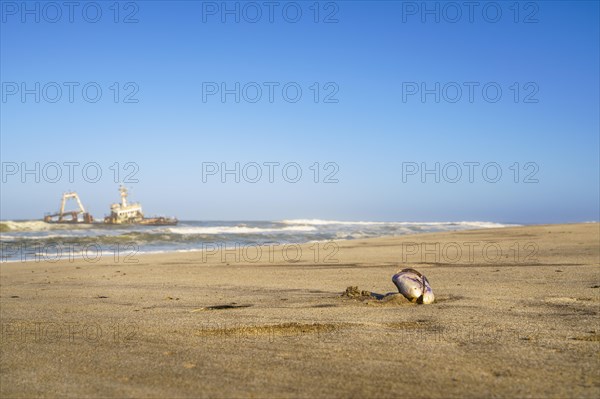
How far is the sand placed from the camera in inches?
126

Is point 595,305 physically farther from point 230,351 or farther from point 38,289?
point 38,289

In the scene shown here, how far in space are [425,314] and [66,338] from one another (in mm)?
3240

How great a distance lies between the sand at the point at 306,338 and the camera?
10.5ft

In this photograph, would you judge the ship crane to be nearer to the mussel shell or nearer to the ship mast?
the ship mast

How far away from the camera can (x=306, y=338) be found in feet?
14.4

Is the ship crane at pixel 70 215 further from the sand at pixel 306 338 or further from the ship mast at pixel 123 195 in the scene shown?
the sand at pixel 306 338

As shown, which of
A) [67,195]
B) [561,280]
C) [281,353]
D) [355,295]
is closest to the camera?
[281,353]

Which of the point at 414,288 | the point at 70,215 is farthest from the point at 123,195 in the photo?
the point at 414,288

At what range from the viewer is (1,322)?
18.6ft

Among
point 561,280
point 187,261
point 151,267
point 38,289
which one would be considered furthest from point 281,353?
point 187,261

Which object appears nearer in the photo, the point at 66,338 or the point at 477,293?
the point at 66,338

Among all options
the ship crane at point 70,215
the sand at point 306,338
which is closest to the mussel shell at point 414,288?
the sand at point 306,338

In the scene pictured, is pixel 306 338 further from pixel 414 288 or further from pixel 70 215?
pixel 70 215

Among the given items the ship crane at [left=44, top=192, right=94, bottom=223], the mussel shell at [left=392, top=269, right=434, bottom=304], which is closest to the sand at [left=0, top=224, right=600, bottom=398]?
the mussel shell at [left=392, top=269, right=434, bottom=304]
